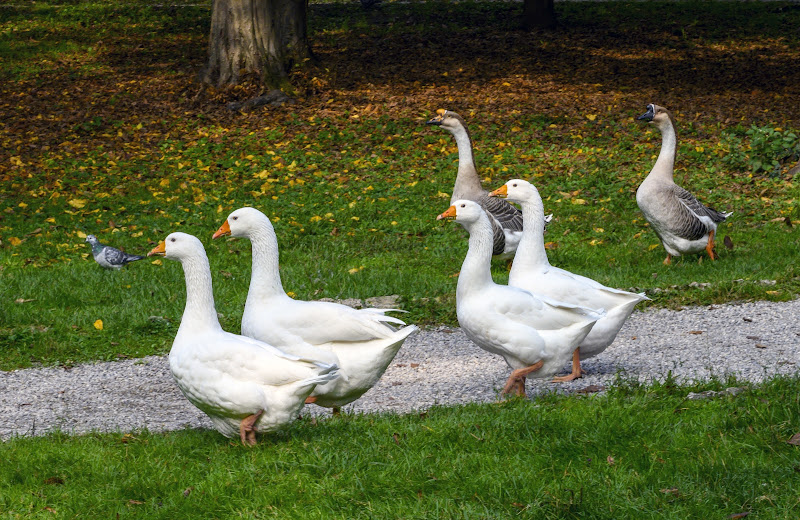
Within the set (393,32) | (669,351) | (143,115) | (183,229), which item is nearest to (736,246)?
(669,351)

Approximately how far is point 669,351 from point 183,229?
672 cm

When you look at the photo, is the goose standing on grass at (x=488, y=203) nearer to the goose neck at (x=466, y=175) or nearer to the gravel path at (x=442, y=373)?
the goose neck at (x=466, y=175)

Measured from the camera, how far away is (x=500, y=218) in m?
9.97

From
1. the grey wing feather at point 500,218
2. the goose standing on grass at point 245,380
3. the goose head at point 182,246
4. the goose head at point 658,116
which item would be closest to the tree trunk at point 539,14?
the goose head at point 658,116

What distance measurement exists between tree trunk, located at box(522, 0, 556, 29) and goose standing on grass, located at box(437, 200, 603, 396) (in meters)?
17.9

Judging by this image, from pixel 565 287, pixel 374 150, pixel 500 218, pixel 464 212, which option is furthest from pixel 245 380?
pixel 374 150

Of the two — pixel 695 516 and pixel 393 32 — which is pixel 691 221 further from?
pixel 393 32

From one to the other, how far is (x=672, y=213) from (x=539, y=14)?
47.4 ft

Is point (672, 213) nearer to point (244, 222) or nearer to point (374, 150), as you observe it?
point (244, 222)

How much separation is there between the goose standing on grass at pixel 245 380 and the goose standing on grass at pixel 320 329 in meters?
0.40

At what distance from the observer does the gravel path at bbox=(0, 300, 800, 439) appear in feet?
→ 21.3

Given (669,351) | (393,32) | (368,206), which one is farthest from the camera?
(393,32)

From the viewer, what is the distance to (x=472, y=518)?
4.23m

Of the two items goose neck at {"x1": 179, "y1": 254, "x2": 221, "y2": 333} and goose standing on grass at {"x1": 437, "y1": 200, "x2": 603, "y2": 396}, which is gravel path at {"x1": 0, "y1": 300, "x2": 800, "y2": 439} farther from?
goose neck at {"x1": 179, "y1": 254, "x2": 221, "y2": 333}
